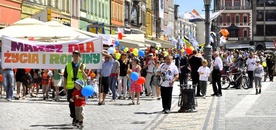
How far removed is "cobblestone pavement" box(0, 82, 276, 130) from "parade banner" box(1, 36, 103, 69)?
1.24 m

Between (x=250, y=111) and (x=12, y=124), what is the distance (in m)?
6.92

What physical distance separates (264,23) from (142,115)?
115 metres

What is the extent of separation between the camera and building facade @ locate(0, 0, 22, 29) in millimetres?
36062

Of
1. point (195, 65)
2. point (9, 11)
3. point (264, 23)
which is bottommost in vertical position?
point (195, 65)

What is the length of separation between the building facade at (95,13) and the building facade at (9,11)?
Answer: 8539 mm

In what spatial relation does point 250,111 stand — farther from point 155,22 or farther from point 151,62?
point 155,22

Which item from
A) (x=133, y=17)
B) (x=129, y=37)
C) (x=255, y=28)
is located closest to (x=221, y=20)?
(x=255, y=28)

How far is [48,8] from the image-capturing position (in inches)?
1721

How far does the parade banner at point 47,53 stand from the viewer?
2177 centimetres

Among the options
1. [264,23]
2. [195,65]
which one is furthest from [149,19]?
[195,65]

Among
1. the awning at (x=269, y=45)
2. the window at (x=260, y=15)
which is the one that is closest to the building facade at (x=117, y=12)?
the awning at (x=269, y=45)

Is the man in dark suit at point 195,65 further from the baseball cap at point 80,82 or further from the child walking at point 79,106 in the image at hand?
the child walking at point 79,106

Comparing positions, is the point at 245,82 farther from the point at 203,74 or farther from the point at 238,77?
the point at 203,74

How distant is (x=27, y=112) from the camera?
1844 cm
